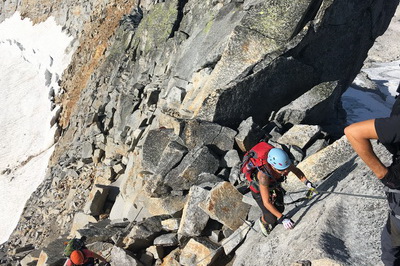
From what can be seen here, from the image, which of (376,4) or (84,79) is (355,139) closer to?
(376,4)

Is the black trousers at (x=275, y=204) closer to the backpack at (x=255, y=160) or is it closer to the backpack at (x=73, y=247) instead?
the backpack at (x=255, y=160)

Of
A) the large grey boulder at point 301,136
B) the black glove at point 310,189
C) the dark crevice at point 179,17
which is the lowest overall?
the large grey boulder at point 301,136

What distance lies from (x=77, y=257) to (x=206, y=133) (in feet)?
18.9

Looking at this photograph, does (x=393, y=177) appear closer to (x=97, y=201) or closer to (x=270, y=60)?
(x=270, y=60)

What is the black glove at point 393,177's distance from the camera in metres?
5.46

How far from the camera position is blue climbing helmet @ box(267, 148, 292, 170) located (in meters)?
8.16

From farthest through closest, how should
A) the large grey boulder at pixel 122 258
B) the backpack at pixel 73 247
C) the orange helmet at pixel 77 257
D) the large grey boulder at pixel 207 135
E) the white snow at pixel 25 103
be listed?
the white snow at pixel 25 103 < the large grey boulder at pixel 207 135 < the backpack at pixel 73 247 < the orange helmet at pixel 77 257 < the large grey boulder at pixel 122 258

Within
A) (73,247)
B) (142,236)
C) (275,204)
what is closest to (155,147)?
(142,236)

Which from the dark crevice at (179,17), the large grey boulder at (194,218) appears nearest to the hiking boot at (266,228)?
the large grey boulder at (194,218)

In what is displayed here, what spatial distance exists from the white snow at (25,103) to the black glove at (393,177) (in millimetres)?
23110

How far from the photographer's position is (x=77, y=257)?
11.3 meters

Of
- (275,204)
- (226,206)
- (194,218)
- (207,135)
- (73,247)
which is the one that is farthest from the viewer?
(207,135)

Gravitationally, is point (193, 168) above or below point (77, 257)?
above

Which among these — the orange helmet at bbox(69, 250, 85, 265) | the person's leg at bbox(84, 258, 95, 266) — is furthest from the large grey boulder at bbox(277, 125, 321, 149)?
the orange helmet at bbox(69, 250, 85, 265)
